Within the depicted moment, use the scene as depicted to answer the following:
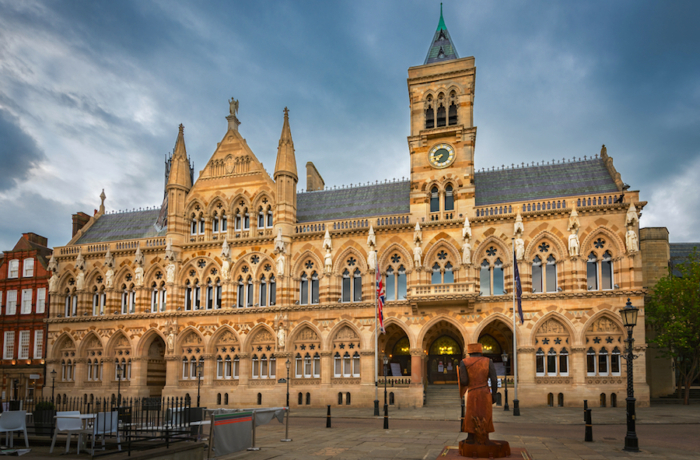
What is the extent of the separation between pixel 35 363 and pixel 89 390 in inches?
299

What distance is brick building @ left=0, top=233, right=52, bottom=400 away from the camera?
50969mm

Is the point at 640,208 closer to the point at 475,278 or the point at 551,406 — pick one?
the point at 475,278

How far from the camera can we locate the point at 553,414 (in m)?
31.9

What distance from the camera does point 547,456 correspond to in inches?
655

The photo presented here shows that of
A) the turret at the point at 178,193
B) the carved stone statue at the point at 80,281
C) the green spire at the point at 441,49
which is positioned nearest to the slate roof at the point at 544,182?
the green spire at the point at 441,49

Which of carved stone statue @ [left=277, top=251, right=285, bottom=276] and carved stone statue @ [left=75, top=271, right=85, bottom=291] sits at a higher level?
carved stone statue @ [left=277, top=251, right=285, bottom=276]

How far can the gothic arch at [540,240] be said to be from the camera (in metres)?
38.4

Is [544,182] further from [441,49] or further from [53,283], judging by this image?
[53,283]

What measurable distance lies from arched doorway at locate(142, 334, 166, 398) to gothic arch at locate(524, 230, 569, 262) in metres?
31.2

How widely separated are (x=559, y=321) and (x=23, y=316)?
47578 millimetres

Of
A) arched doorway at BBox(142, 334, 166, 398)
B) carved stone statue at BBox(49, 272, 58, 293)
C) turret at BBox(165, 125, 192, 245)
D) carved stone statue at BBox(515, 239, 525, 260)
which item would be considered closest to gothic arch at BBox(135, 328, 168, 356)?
arched doorway at BBox(142, 334, 166, 398)

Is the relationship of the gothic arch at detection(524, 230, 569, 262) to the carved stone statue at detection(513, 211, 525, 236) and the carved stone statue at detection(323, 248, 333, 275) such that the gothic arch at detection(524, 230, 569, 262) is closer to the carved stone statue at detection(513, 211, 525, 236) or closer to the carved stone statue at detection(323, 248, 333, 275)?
the carved stone statue at detection(513, 211, 525, 236)

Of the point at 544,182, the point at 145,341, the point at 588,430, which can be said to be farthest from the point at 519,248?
the point at 145,341

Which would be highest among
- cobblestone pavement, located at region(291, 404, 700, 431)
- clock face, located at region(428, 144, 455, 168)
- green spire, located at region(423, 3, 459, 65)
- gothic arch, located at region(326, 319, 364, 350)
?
green spire, located at region(423, 3, 459, 65)
